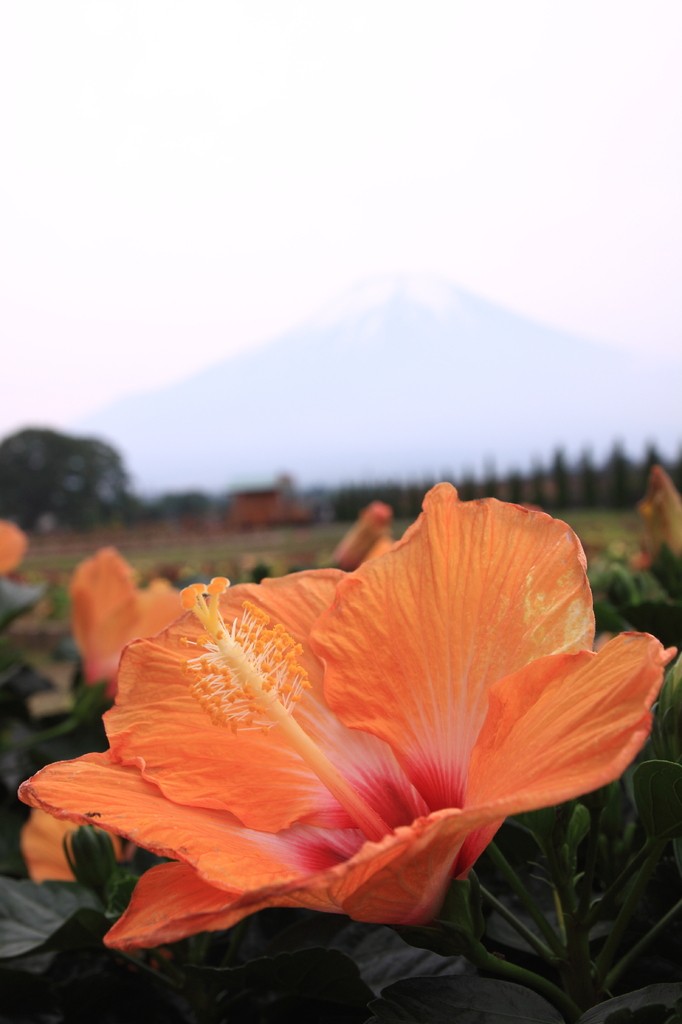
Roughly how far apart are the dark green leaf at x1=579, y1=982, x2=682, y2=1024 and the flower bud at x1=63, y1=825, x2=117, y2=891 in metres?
0.51

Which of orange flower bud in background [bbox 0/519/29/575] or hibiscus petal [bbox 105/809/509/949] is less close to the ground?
hibiscus petal [bbox 105/809/509/949]

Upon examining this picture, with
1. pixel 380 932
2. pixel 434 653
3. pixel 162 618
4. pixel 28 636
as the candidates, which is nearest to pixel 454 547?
pixel 434 653

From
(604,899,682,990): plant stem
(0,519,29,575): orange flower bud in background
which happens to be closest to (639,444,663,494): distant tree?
(0,519,29,575): orange flower bud in background

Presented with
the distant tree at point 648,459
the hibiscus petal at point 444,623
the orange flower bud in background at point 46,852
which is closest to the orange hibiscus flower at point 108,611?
the orange flower bud in background at point 46,852

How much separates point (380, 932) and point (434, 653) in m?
0.32

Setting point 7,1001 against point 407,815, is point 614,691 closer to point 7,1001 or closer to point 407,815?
point 407,815

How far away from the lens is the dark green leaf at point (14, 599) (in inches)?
59.0

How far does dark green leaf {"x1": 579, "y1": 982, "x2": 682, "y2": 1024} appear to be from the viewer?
17.7 inches

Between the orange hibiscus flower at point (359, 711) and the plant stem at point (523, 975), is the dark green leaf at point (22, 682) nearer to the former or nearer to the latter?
the orange hibiscus flower at point (359, 711)

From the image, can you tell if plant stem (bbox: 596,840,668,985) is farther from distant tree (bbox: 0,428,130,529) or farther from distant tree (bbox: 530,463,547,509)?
distant tree (bbox: 0,428,130,529)

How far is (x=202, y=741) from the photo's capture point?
57cm

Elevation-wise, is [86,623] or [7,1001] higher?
[86,623]

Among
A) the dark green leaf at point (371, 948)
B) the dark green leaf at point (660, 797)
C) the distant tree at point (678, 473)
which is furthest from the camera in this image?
the distant tree at point (678, 473)

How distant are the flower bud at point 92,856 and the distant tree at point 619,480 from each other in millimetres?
23475
